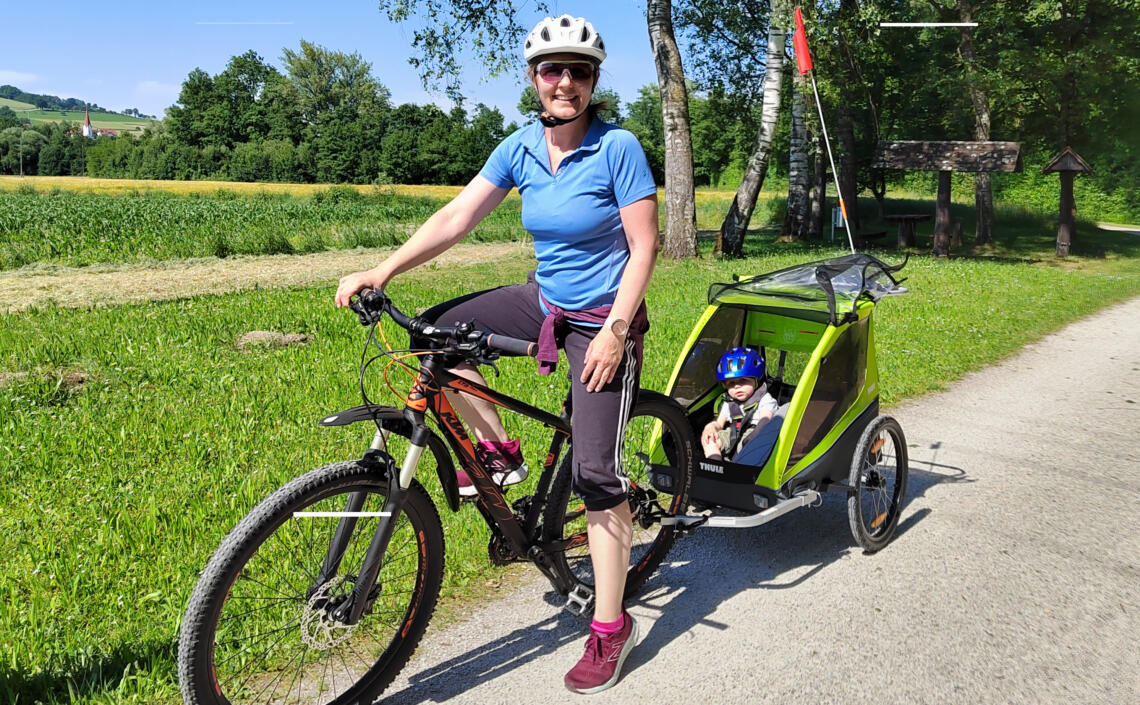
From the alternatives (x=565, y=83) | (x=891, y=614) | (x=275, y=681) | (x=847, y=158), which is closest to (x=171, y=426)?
(x=275, y=681)

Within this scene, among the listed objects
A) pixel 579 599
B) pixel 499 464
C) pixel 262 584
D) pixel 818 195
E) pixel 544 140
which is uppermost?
pixel 818 195

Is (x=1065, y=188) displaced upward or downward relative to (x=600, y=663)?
upward

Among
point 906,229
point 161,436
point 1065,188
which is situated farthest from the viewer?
point 906,229

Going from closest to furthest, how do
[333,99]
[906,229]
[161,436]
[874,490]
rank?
[874,490] < [161,436] < [906,229] < [333,99]

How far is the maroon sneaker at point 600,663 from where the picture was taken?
3.14 m

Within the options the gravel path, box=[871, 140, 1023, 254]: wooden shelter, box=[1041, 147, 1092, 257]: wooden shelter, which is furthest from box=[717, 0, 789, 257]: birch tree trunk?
the gravel path

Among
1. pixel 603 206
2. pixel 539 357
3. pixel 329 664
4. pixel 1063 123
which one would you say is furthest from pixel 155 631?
pixel 1063 123

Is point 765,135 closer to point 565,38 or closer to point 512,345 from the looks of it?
point 565,38

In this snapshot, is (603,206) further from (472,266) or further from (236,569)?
(472,266)

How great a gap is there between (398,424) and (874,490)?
2.75m

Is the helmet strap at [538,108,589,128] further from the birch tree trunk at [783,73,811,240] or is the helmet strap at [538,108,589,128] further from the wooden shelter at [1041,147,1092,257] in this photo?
the wooden shelter at [1041,147,1092,257]

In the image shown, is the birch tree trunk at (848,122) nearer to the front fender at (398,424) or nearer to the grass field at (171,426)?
the grass field at (171,426)

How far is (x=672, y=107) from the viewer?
18.3 m

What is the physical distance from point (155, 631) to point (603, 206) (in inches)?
92.8
